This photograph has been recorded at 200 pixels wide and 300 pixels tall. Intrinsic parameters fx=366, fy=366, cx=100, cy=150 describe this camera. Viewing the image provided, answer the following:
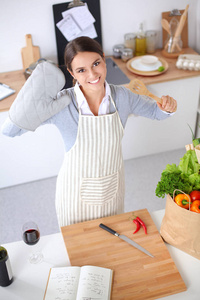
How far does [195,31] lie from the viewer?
3.03m

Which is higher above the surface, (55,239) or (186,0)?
(186,0)

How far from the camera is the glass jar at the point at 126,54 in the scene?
9.36 ft

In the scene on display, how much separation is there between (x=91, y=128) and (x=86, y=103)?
0.11 metres

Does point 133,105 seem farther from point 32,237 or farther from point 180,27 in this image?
point 180,27

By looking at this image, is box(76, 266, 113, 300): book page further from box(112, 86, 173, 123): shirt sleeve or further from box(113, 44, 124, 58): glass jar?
box(113, 44, 124, 58): glass jar

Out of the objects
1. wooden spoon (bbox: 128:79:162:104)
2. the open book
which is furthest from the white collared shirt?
the open book

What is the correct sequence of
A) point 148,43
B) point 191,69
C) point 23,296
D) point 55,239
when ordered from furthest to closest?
1. point 148,43
2. point 191,69
3. point 55,239
4. point 23,296

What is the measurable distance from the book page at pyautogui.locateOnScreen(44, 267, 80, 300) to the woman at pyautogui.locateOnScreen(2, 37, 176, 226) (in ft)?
1.34

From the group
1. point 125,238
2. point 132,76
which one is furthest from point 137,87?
point 132,76

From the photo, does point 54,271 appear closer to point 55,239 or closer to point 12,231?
point 55,239

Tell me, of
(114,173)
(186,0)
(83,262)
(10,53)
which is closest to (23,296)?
(83,262)

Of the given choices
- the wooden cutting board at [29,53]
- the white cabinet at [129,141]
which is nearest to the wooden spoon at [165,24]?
the white cabinet at [129,141]

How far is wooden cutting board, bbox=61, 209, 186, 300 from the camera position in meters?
1.34

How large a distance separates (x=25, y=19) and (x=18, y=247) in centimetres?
175
